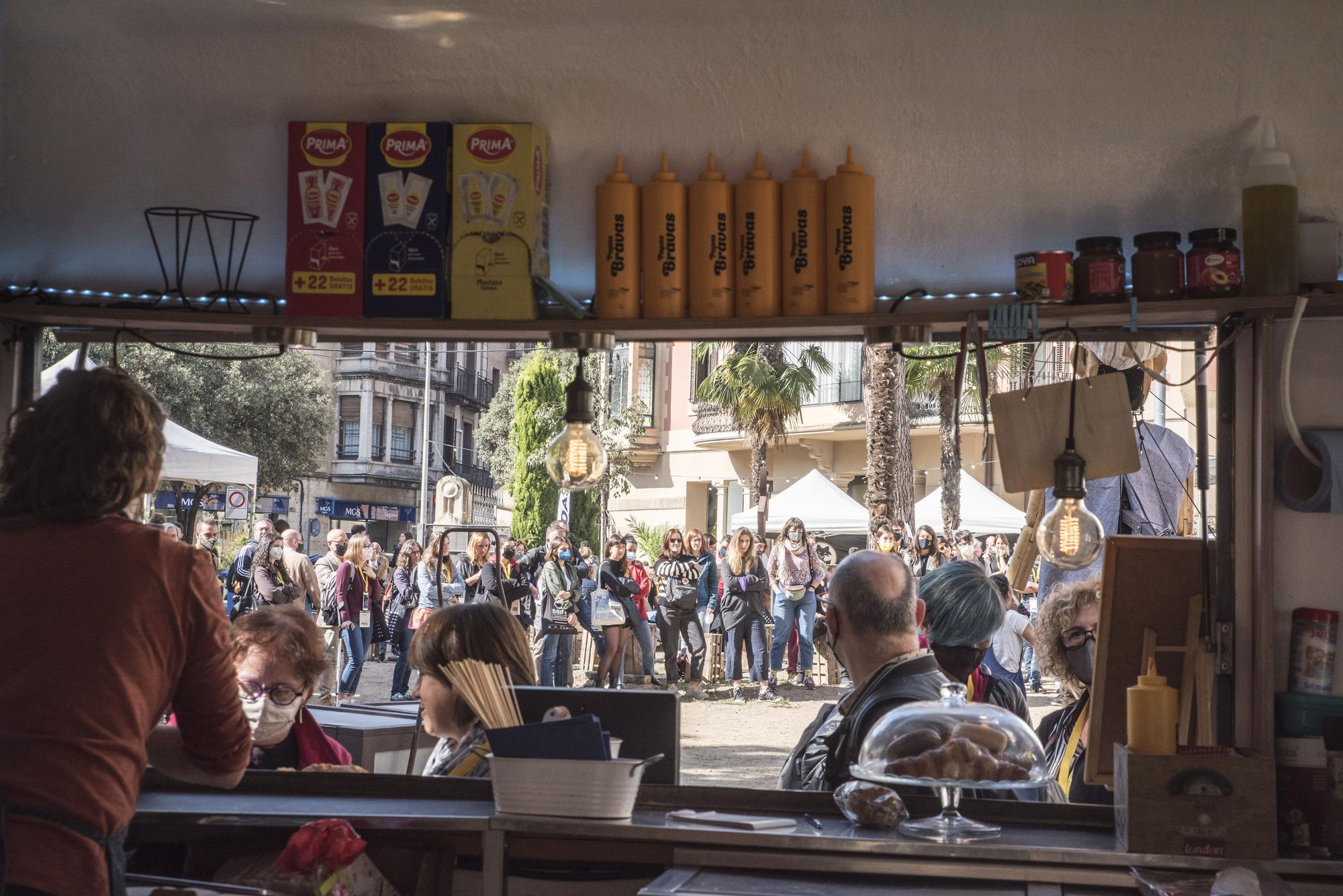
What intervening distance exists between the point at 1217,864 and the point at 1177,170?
1430 mm

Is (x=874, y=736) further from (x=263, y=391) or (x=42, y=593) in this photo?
(x=263, y=391)

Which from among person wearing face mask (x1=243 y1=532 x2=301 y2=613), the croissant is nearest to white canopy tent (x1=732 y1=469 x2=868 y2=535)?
person wearing face mask (x1=243 y1=532 x2=301 y2=613)

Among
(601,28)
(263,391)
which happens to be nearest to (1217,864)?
(601,28)

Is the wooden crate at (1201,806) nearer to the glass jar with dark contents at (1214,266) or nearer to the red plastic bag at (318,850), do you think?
the glass jar with dark contents at (1214,266)

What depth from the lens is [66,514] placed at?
1.89 m

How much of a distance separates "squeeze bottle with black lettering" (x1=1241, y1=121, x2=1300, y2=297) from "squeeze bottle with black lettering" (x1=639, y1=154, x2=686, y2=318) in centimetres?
111

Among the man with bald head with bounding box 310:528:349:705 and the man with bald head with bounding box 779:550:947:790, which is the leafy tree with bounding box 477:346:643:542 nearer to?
the man with bald head with bounding box 310:528:349:705

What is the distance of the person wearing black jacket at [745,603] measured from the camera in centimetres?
1231

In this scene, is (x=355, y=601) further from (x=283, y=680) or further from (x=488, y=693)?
(x=488, y=693)

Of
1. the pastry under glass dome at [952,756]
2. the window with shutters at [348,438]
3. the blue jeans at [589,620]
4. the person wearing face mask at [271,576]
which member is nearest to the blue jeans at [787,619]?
the blue jeans at [589,620]

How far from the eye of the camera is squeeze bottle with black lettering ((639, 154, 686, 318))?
9.04ft

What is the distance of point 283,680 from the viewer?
300 cm

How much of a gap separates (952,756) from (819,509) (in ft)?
45.1

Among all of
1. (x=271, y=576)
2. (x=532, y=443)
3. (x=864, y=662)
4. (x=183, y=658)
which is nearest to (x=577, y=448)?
(x=864, y=662)
